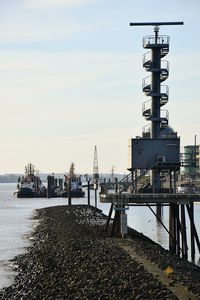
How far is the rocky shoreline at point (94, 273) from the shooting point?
22562 mm

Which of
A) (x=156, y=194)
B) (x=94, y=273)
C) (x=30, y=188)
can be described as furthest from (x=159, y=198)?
(x=30, y=188)

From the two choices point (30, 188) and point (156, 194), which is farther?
point (30, 188)

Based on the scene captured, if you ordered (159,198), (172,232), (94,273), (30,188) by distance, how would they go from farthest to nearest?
(30,188), (172,232), (159,198), (94,273)

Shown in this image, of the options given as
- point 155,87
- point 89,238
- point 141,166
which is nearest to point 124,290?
point 89,238

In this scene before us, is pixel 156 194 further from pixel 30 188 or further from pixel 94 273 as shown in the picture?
pixel 30 188

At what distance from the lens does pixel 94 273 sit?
26.4m

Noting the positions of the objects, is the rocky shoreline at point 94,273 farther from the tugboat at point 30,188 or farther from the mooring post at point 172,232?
the tugboat at point 30,188

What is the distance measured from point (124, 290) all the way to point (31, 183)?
137 meters

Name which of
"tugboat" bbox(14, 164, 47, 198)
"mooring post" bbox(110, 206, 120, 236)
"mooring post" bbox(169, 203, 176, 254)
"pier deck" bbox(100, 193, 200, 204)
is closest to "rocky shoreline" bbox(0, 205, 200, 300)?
"mooring post" bbox(110, 206, 120, 236)

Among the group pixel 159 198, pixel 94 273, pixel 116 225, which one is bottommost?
pixel 94 273

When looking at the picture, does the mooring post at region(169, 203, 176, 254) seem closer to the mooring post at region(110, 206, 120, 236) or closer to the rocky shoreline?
the rocky shoreline

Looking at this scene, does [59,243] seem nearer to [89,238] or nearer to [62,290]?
[89,238]

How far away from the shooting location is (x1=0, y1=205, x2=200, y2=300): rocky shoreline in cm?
2256

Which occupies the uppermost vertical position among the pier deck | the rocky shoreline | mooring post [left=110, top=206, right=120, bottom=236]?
the pier deck
